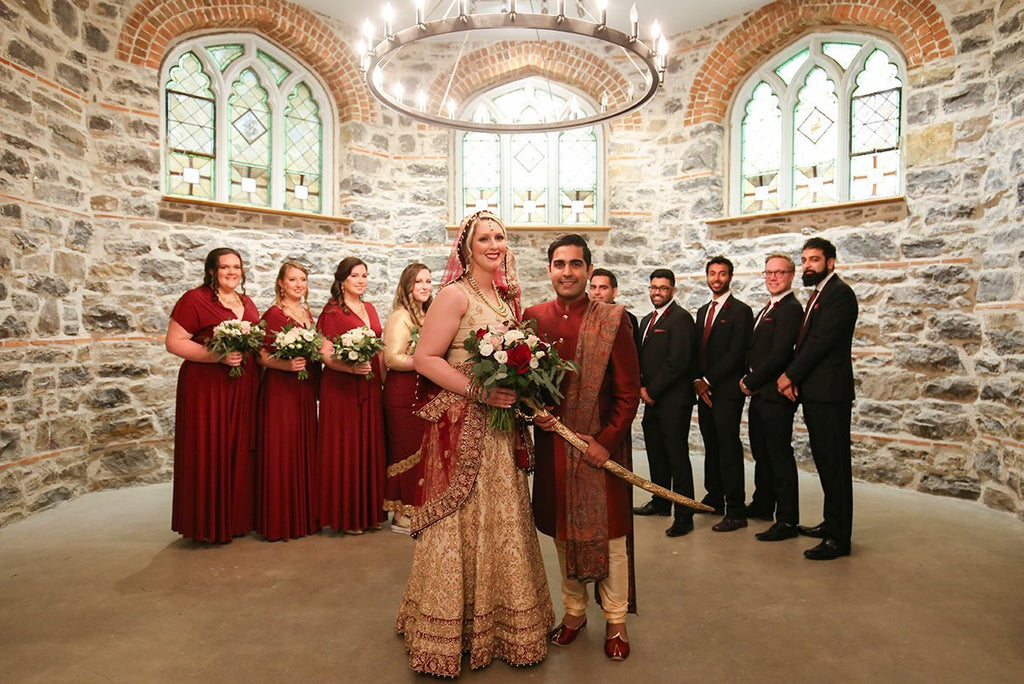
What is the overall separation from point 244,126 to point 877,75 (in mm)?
7053

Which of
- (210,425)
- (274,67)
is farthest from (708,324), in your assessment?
(274,67)

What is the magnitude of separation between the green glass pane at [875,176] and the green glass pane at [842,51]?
109cm

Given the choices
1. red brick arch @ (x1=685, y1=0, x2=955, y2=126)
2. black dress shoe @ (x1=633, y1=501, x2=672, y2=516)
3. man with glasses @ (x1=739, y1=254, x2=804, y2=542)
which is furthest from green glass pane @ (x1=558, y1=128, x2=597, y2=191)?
black dress shoe @ (x1=633, y1=501, x2=672, y2=516)

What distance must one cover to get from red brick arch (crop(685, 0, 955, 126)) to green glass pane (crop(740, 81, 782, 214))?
325mm

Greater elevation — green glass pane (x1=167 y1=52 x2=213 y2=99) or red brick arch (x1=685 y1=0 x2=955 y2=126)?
red brick arch (x1=685 y1=0 x2=955 y2=126)

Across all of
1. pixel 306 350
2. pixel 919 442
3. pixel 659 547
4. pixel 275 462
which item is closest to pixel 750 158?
pixel 919 442

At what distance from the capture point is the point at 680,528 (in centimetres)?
476

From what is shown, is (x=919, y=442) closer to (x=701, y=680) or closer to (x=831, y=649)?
(x=831, y=649)

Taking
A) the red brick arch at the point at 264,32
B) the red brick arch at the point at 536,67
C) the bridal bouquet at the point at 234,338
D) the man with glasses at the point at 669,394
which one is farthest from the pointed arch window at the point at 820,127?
the bridal bouquet at the point at 234,338

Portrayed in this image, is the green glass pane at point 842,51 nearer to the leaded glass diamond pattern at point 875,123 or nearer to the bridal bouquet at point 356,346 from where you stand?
the leaded glass diamond pattern at point 875,123

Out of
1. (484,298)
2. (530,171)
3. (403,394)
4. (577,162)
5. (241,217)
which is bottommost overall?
(403,394)

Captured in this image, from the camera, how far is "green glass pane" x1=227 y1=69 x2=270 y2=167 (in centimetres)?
742

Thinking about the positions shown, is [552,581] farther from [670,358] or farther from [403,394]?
[670,358]

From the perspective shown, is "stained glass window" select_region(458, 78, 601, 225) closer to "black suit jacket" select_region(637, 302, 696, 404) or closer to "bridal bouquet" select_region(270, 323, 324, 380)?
"black suit jacket" select_region(637, 302, 696, 404)
